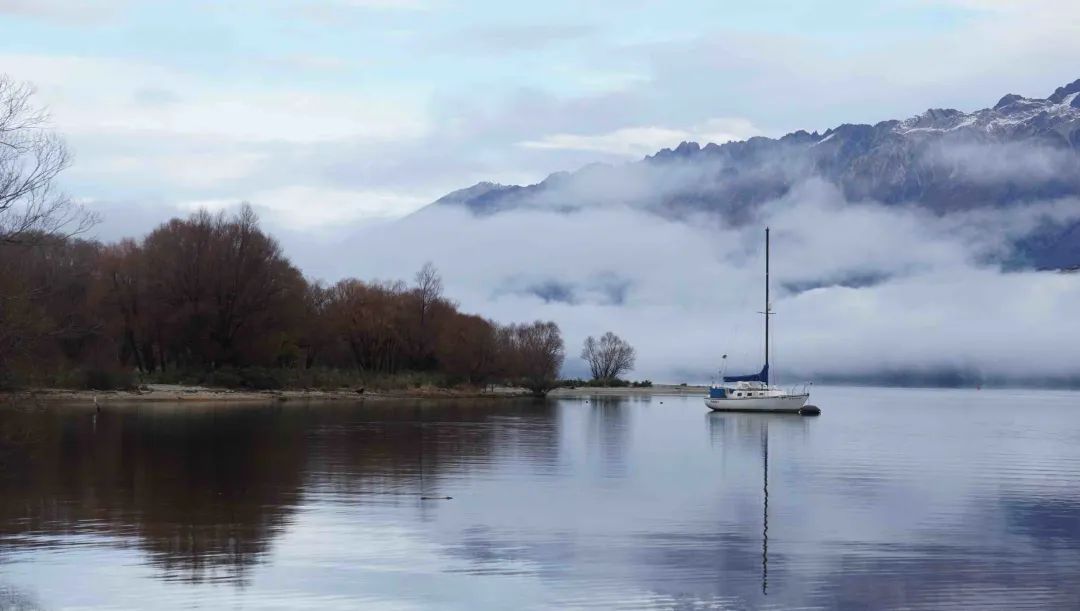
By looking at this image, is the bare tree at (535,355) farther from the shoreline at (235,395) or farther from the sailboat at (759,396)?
the sailboat at (759,396)

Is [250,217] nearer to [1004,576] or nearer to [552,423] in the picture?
[552,423]

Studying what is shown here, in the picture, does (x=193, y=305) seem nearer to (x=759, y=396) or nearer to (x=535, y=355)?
(x=759, y=396)

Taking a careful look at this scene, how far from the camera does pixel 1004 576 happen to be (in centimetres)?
1886

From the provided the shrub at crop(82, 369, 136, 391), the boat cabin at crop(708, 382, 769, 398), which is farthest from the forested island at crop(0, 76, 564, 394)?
the boat cabin at crop(708, 382, 769, 398)

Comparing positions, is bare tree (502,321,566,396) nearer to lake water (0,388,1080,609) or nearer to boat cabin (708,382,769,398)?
boat cabin (708,382,769,398)

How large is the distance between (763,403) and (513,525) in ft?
232

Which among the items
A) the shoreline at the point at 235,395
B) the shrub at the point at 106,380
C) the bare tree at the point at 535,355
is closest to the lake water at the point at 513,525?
the shoreline at the point at 235,395

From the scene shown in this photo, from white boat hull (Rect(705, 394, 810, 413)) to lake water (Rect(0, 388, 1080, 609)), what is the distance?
42.8 meters

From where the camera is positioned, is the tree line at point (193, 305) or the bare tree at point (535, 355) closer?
the tree line at point (193, 305)

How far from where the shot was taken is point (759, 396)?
92.2m

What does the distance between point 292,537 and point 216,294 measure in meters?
70.3

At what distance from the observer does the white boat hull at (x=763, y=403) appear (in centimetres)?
9000

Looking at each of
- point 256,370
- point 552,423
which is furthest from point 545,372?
point 552,423

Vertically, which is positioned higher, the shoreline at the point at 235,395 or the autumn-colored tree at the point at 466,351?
the autumn-colored tree at the point at 466,351
